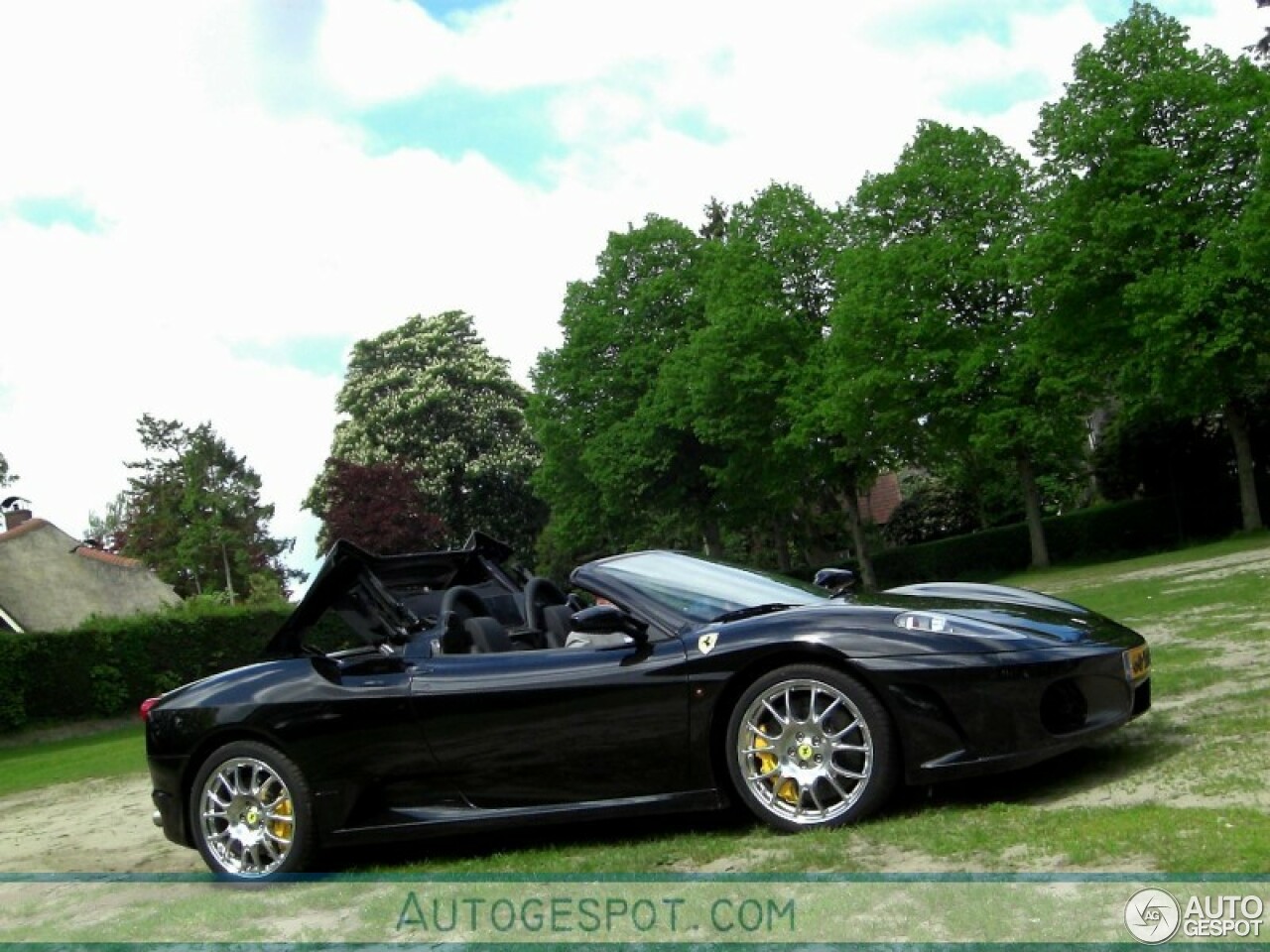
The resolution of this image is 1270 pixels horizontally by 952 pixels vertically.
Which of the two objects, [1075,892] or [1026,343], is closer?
[1075,892]

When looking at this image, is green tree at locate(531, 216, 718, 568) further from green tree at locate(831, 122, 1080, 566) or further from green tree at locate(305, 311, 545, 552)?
green tree at locate(305, 311, 545, 552)

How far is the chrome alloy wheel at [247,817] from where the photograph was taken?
21.5ft

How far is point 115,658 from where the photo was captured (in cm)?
3092

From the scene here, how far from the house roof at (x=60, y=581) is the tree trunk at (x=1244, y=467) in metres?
36.7

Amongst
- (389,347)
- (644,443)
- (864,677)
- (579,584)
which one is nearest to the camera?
(864,677)

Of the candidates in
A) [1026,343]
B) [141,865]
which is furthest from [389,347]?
[141,865]

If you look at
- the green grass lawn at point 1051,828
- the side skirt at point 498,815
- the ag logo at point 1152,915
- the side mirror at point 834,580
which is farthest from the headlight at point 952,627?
the ag logo at point 1152,915

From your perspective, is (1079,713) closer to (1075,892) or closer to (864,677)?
(864,677)

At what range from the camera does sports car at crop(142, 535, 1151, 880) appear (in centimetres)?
552

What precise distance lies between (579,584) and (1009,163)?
38909 millimetres

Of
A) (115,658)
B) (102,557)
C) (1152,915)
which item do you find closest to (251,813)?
(1152,915)

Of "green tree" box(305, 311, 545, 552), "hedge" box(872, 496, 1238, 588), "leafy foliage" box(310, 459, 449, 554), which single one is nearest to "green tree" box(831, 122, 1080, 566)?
"hedge" box(872, 496, 1238, 588)

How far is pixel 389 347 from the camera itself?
68750 millimetres

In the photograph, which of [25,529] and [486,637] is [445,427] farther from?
[486,637]
